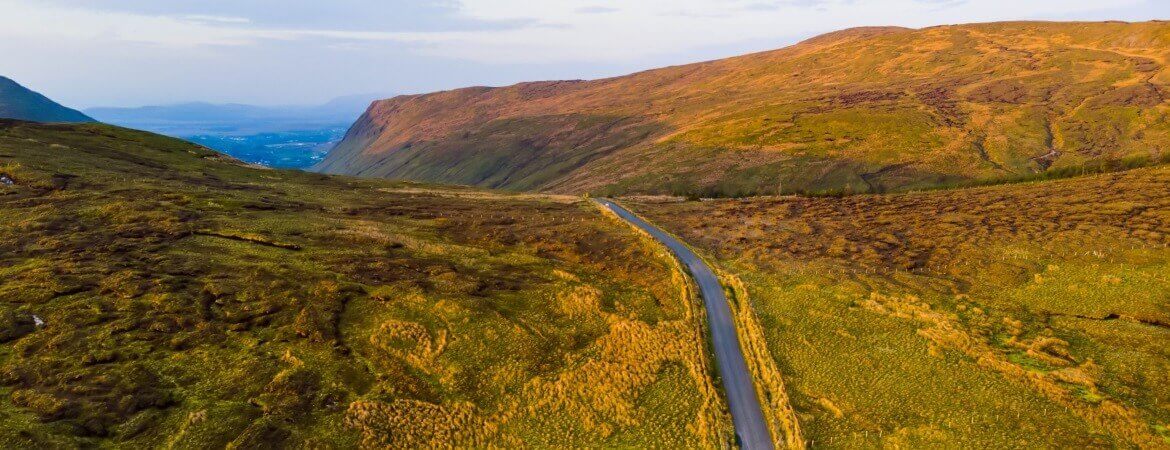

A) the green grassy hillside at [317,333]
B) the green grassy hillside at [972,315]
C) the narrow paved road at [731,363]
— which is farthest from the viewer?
the narrow paved road at [731,363]

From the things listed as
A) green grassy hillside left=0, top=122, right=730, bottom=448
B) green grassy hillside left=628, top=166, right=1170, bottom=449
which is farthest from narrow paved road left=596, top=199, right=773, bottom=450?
green grassy hillside left=628, top=166, right=1170, bottom=449

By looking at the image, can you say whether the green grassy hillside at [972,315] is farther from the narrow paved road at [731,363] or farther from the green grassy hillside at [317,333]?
the green grassy hillside at [317,333]

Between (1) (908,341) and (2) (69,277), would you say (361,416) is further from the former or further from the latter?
(1) (908,341)

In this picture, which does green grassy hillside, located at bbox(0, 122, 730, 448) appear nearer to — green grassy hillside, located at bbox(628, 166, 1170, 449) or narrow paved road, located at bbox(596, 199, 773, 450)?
narrow paved road, located at bbox(596, 199, 773, 450)

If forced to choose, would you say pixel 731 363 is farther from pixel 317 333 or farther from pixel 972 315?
pixel 317 333

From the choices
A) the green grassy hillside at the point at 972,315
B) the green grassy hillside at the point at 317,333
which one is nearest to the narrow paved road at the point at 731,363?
the green grassy hillside at the point at 317,333

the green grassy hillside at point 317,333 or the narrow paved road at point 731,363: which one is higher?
the green grassy hillside at point 317,333
